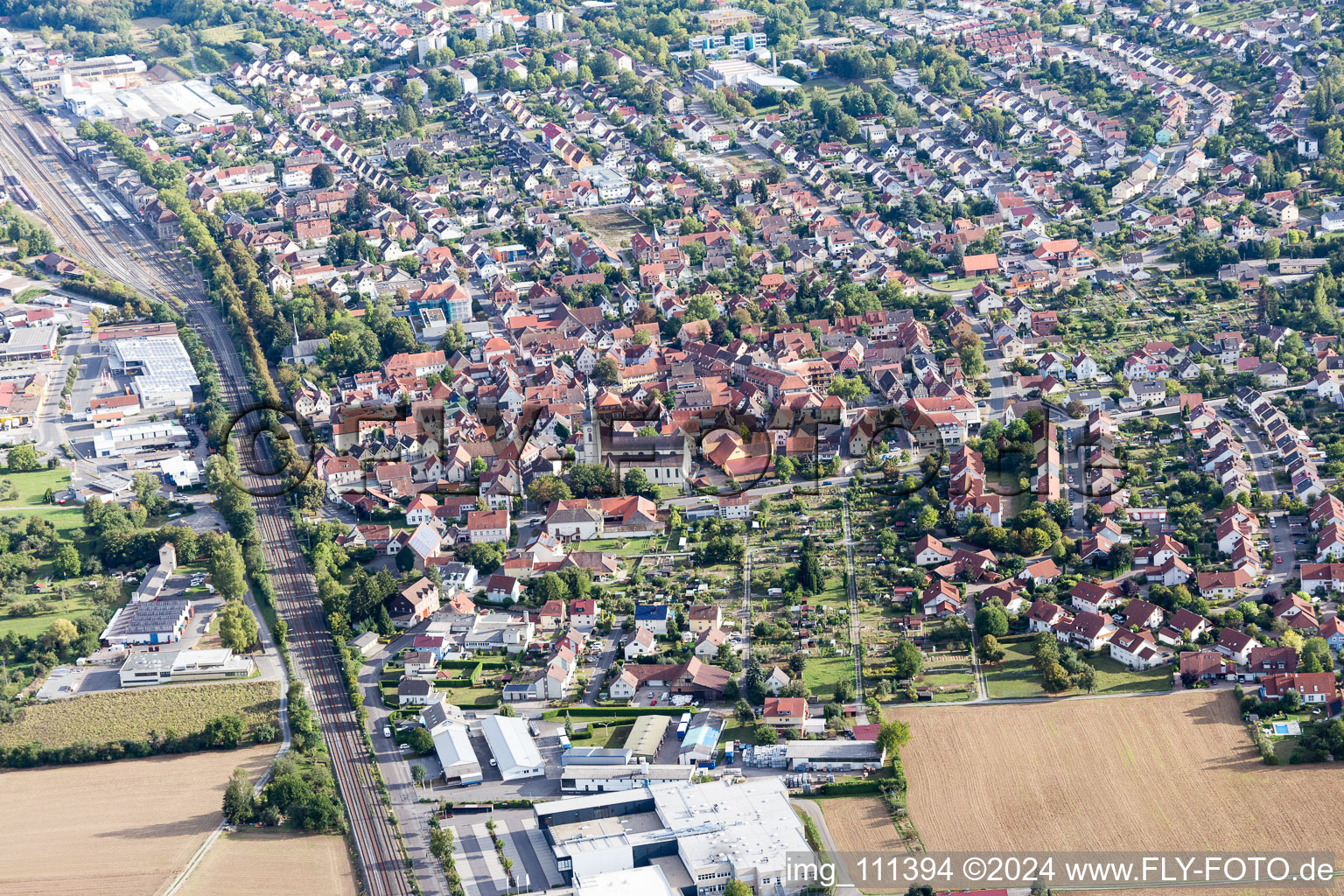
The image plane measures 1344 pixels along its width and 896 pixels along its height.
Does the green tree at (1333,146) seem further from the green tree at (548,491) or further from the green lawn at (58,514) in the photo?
the green lawn at (58,514)

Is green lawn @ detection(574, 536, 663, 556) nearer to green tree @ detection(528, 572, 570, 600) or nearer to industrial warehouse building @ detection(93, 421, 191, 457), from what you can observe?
green tree @ detection(528, 572, 570, 600)

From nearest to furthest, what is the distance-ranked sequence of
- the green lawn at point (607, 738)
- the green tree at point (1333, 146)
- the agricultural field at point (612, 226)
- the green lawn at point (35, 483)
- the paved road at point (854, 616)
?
the green lawn at point (607, 738), the paved road at point (854, 616), the green lawn at point (35, 483), the agricultural field at point (612, 226), the green tree at point (1333, 146)

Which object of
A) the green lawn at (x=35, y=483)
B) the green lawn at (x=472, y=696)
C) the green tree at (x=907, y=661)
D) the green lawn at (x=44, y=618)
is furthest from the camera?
the green lawn at (x=35, y=483)

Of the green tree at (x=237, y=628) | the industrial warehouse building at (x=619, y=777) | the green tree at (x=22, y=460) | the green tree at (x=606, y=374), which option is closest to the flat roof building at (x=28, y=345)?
the green tree at (x=22, y=460)

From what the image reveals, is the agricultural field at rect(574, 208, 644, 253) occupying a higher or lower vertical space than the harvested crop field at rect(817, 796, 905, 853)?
higher

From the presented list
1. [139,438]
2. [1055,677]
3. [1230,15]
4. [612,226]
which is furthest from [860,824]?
[1230,15]

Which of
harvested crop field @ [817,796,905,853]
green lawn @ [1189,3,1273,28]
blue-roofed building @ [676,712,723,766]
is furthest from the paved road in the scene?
green lawn @ [1189,3,1273,28]

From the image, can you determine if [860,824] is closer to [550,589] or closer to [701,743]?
[701,743]
